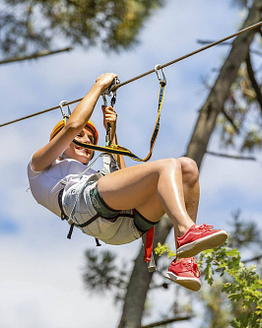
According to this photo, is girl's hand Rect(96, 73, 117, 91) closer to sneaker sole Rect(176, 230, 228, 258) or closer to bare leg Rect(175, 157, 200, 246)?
bare leg Rect(175, 157, 200, 246)

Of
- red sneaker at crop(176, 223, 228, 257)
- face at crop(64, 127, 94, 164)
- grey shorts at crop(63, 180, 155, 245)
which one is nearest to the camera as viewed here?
red sneaker at crop(176, 223, 228, 257)

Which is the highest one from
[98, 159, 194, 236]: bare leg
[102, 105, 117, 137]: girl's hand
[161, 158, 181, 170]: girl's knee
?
[102, 105, 117, 137]: girl's hand

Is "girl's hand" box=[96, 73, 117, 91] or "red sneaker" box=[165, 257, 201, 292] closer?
"red sneaker" box=[165, 257, 201, 292]

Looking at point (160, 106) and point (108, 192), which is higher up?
point (160, 106)

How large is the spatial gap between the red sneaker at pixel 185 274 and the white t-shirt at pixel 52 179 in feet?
2.57

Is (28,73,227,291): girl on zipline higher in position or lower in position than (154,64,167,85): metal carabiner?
lower

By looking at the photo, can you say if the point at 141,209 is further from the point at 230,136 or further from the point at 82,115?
the point at 230,136

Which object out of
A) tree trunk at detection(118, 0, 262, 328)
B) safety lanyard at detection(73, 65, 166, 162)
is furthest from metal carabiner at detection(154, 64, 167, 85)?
tree trunk at detection(118, 0, 262, 328)

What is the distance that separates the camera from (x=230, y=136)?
8383mm

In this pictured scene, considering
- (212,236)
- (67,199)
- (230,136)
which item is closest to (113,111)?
(67,199)

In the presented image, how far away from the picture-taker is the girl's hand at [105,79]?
3.28 meters

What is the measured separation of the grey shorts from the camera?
2965mm

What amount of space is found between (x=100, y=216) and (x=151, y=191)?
0.36 meters

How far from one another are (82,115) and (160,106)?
538mm
